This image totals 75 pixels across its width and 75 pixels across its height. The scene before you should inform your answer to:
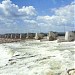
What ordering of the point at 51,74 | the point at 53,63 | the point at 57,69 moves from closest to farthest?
the point at 51,74, the point at 57,69, the point at 53,63

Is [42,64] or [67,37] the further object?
[67,37]

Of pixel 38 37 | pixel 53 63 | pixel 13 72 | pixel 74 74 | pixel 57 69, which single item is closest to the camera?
pixel 74 74

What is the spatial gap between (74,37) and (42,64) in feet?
43.8

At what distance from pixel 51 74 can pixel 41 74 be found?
51 centimetres

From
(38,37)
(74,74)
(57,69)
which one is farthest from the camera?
(38,37)

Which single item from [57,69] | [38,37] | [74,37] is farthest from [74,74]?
[38,37]

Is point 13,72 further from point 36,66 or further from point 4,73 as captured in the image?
point 36,66

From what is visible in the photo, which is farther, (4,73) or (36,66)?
(36,66)

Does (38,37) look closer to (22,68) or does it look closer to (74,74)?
(22,68)

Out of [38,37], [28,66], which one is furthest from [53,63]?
[38,37]

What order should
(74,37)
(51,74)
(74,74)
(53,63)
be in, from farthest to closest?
(74,37)
(53,63)
(51,74)
(74,74)

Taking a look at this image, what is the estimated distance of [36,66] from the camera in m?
10.1

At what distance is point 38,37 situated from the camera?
33.0 meters

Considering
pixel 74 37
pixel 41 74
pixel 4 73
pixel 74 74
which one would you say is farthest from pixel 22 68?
pixel 74 37
